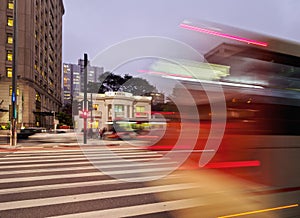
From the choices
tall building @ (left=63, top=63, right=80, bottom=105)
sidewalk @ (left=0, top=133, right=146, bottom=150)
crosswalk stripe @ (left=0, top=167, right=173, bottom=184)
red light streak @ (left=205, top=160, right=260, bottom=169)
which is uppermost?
tall building @ (left=63, top=63, right=80, bottom=105)

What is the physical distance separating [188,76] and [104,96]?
1727 inches

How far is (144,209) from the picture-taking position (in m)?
4.62

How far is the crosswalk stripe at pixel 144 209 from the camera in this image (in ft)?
14.3

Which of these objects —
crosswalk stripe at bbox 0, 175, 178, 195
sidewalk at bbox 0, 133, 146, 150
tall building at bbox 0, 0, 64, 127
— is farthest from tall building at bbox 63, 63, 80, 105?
crosswalk stripe at bbox 0, 175, 178, 195

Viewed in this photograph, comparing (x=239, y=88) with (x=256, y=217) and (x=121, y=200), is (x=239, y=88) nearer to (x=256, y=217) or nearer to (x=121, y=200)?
(x=256, y=217)

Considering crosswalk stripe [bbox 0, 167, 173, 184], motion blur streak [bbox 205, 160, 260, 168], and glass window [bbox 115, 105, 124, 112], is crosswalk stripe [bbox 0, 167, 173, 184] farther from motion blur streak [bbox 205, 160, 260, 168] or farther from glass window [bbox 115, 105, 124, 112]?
glass window [bbox 115, 105, 124, 112]

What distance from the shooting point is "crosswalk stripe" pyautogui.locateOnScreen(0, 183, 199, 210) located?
191 inches

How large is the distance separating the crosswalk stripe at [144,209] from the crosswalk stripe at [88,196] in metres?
0.80

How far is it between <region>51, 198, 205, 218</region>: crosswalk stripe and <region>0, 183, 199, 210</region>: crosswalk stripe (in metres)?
0.80

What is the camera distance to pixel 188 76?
17.2 ft

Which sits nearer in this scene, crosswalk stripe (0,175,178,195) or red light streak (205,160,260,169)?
red light streak (205,160,260,169)

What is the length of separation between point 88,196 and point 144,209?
149cm

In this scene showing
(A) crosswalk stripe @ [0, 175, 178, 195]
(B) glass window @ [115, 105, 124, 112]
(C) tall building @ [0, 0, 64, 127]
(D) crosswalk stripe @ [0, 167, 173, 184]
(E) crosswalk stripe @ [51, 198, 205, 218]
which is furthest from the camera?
(C) tall building @ [0, 0, 64, 127]

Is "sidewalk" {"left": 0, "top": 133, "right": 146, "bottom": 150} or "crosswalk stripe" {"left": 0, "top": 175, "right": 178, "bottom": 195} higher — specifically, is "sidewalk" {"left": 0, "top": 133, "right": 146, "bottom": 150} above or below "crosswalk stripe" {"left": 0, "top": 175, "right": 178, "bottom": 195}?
below
